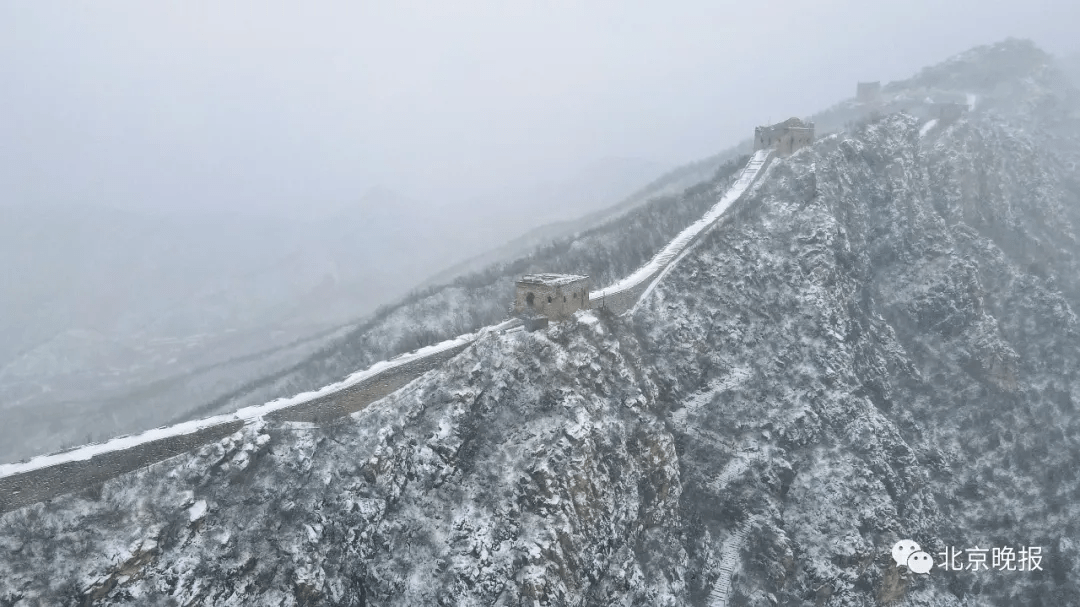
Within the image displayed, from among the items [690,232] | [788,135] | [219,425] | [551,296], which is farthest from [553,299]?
[788,135]

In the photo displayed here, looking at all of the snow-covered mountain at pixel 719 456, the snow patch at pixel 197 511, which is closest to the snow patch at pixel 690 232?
the snow-covered mountain at pixel 719 456

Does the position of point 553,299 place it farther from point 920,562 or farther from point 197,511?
point 920,562

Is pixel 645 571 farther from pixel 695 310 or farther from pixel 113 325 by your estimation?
pixel 113 325

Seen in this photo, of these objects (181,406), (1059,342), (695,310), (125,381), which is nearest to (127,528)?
(695,310)

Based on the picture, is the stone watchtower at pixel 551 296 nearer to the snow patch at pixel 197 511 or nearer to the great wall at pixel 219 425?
the great wall at pixel 219 425

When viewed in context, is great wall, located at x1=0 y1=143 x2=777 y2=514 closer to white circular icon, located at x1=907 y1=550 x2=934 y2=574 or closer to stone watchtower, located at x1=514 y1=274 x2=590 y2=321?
stone watchtower, located at x1=514 y1=274 x2=590 y2=321

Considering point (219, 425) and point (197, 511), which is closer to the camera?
point (197, 511)

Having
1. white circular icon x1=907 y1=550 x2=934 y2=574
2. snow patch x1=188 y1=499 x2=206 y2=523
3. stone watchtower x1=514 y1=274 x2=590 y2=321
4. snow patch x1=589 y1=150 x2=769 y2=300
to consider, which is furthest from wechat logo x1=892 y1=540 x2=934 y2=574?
snow patch x1=188 y1=499 x2=206 y2=523
